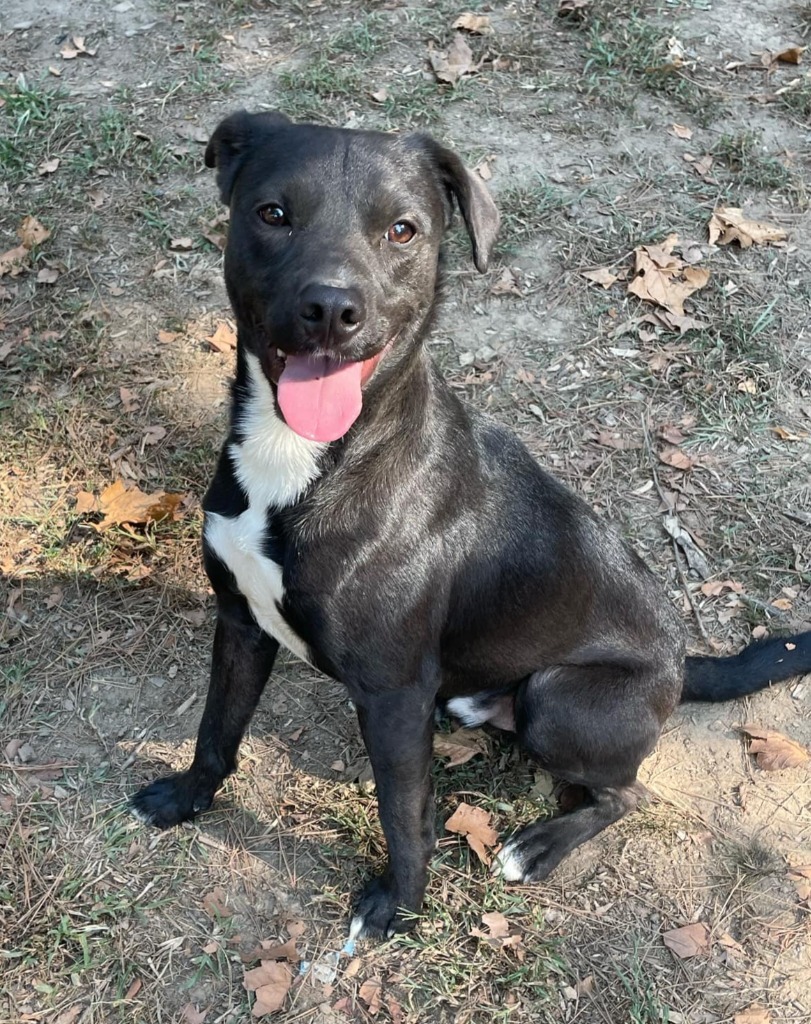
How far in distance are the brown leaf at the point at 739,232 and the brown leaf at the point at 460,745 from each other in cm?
323

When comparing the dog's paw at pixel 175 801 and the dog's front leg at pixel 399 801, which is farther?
the dog's paw at pixel 175 801

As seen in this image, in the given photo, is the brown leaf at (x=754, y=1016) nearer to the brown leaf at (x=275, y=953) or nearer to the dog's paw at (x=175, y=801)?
the brown leaf at (x=275, y=953)

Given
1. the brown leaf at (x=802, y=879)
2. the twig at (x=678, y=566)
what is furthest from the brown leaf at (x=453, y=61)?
the brown leaf at (x=802, y=879)

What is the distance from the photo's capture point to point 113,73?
6.12m

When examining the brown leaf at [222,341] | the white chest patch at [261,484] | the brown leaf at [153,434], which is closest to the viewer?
the white chest patch at [261,484]

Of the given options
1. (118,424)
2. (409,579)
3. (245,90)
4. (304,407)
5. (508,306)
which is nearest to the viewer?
(304,407)

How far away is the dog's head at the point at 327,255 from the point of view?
8.26ft

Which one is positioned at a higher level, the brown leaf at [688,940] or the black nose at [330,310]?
the black nose at [330,310]

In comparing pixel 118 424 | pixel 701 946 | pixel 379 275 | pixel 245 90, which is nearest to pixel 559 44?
pixel 245 90

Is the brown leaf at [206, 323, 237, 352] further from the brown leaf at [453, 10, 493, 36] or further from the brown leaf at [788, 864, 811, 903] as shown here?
the brown leaf at [788, 864, 811, 903]

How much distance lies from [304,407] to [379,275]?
42 cm

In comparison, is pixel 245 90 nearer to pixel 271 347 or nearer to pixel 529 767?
pixel 271 347

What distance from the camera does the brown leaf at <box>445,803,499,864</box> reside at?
3.50m

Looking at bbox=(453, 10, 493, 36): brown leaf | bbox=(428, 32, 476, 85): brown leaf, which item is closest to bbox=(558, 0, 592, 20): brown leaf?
bbox=(453, 10, 493, 36): brown leaf
